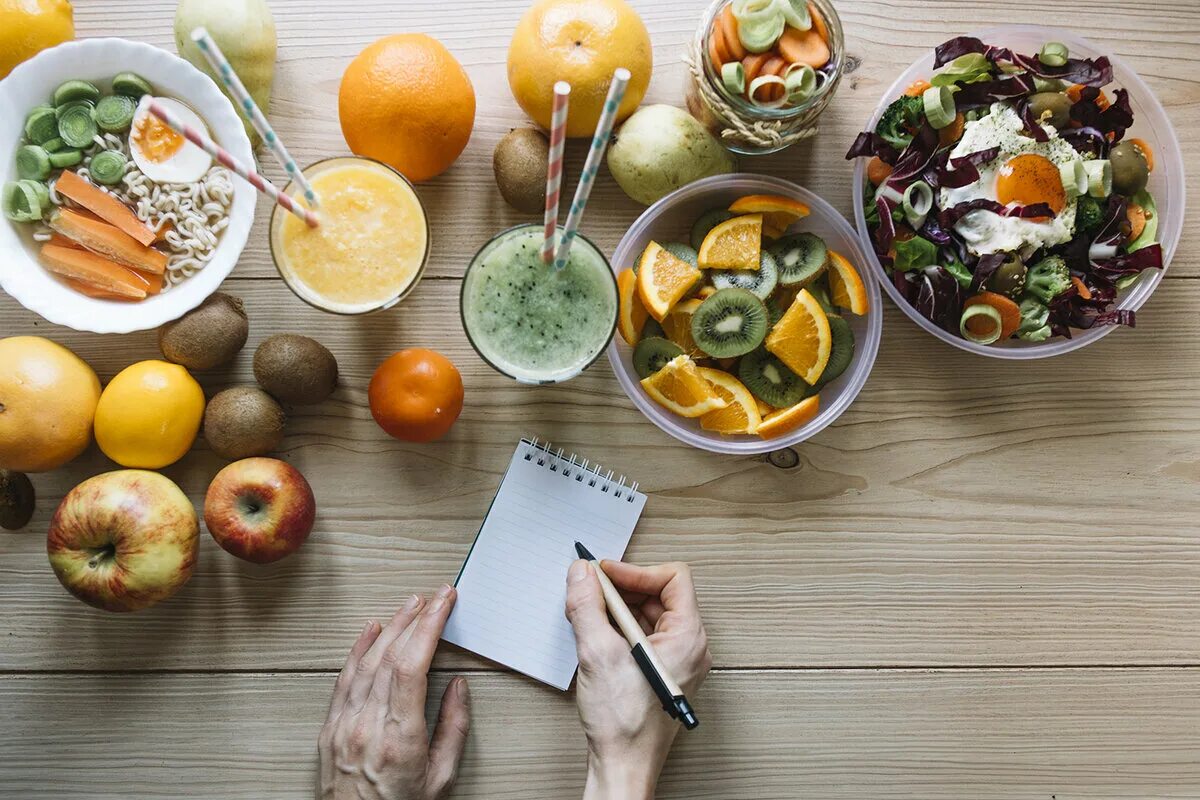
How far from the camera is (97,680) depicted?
3.74 feet

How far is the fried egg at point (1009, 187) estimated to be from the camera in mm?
1024

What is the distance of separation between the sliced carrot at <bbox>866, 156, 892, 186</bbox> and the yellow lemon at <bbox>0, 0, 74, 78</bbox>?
1.04 meters

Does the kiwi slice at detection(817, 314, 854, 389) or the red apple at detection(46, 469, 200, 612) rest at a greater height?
the kiwi slice at detection(817, 314, 854, 389)

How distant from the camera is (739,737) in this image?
3.81 ft

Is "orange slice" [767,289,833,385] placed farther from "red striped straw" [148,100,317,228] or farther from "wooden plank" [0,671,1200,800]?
"red striped straw" [148,100,317,228]

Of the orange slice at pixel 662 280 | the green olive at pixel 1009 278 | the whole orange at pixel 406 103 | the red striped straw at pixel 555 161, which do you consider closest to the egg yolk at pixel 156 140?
the whole orange at pixel 406 103

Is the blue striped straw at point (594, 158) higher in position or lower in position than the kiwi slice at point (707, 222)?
higher

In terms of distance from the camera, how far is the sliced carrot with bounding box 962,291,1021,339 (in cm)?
104

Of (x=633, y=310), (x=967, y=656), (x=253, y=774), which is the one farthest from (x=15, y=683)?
(x=967, y=656)

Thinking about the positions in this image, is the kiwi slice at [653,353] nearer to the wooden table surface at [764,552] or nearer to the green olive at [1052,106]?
the wooden table surface at [764,552]

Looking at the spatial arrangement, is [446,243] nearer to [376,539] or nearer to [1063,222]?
[376,539]

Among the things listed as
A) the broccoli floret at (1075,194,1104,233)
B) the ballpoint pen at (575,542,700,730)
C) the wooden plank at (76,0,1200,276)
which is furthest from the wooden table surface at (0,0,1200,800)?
the broccoli floret at (1075,194,1104,233)

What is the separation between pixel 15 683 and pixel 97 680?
0.11 meters

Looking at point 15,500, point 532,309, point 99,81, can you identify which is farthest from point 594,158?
point 15,500
